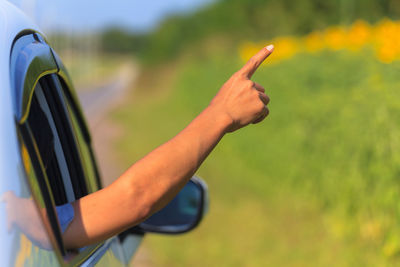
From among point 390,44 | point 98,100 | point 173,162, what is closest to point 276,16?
point 390,44

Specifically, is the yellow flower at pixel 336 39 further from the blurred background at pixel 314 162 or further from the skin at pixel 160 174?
the skin at pixel 160 174

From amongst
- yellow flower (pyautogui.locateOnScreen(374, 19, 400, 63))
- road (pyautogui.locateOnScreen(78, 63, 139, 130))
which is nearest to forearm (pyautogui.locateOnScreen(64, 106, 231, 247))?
yellow flower (pyautogui.locateOnScreen(374, 19, 400, 63))

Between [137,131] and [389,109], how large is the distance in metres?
14.4

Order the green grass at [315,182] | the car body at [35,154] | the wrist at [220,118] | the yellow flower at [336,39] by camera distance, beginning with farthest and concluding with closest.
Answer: the yellow flower at [336,39] → the green grass at [315,182] → the wrist at [220,118] → the car body at [35,154]

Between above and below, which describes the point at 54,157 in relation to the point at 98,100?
above

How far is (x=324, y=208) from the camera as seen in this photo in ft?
24.9

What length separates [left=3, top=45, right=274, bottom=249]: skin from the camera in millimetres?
1524

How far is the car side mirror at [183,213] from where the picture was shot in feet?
8.48

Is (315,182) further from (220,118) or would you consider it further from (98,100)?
(98,100)

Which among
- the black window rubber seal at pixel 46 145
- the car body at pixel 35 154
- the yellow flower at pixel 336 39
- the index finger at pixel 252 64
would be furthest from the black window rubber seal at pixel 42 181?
the yellow flower at pixel 336 39

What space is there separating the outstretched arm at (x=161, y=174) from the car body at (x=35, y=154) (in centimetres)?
7

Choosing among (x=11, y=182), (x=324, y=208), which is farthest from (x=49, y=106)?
(x=324, y=208)

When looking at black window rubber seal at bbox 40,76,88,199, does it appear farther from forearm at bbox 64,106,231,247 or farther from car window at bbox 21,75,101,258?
forearm at bbox 64,106,231,247

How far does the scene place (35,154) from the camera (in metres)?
1.41
